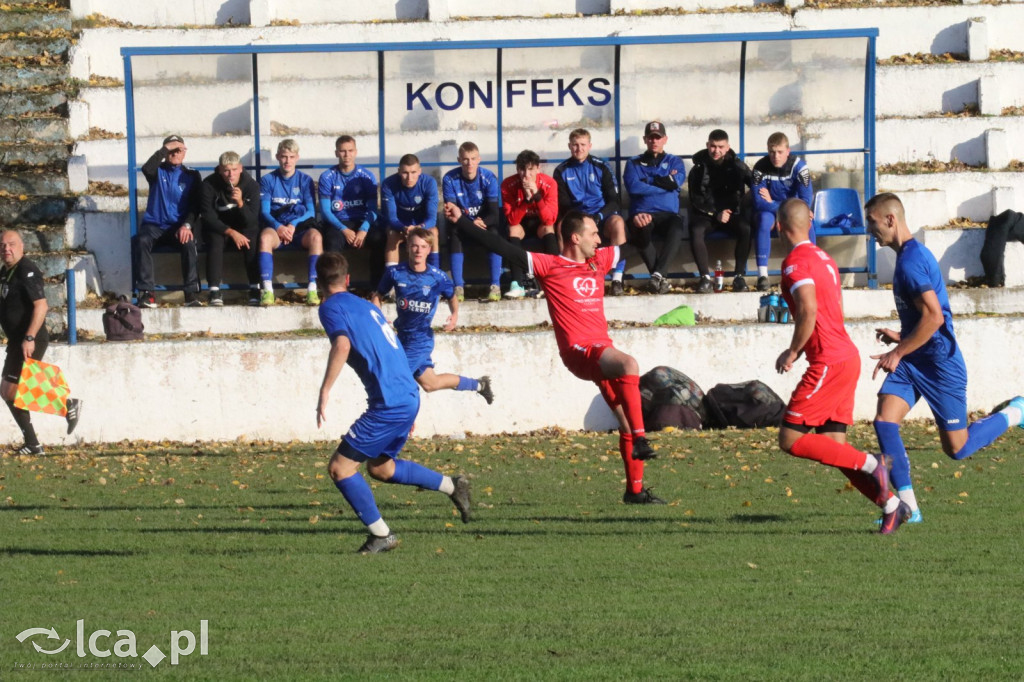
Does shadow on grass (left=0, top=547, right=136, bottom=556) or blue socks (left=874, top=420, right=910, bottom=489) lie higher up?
blue socks (left=874, top=420, right=910, bottom=489)

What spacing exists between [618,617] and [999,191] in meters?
13.9

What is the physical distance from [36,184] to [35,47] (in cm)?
290

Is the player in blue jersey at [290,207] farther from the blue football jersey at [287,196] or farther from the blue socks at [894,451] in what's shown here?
the blue socks at [894,451]

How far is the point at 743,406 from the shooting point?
15.4 m

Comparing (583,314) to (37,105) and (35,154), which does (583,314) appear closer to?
(35,154)

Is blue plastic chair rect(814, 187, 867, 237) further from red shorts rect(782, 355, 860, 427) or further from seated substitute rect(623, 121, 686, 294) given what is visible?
red shorts rect(782, 355, 860, 427)

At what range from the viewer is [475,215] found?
17312mm

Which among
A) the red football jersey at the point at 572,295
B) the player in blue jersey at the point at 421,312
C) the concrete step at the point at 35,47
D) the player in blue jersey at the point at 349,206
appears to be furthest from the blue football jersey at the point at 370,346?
the concrete step at the point at 35,47

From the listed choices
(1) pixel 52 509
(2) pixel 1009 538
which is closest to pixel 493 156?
(1) pixel 52 509

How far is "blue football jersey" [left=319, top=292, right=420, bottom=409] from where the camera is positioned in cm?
834

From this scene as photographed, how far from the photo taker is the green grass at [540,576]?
5938 mm

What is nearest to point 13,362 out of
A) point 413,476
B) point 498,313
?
point 498,313

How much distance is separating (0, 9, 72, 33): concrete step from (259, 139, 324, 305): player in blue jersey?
19.5ft

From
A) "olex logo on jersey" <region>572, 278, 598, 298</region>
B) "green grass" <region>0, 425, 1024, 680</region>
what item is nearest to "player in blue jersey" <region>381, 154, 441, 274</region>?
"green grass" <region>0, 425, 1024, 680</region>
